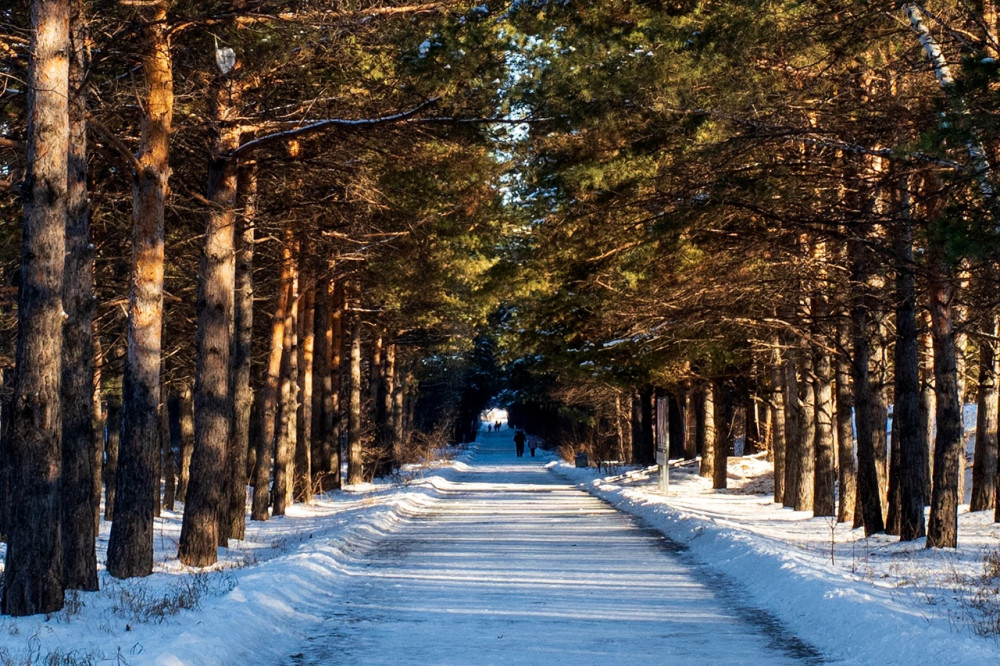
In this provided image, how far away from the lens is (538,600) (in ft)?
37.5

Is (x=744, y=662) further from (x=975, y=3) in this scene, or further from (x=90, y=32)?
(x=90, y=32)

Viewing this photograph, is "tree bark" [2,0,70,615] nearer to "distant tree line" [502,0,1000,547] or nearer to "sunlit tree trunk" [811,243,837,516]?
"distant tree line" [502,0,1000,547]

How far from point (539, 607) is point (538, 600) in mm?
463

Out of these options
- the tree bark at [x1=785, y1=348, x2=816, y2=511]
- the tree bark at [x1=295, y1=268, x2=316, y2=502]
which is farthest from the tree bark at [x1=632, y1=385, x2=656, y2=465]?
the tree bark at [x1=785, y1=348, x2=816, y2=511]

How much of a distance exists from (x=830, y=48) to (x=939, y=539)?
698 cm

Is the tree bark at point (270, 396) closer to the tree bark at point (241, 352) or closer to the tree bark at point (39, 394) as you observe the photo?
the tree bark at point (241, 352)

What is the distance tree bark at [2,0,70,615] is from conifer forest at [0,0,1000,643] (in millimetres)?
25

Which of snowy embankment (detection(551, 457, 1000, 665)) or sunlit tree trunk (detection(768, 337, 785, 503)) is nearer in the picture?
snowy embankment (detection(551, 457, 1000, 665))

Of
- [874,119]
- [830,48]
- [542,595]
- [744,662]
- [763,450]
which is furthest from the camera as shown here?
[763,450]

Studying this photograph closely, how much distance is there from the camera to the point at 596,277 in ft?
85.0

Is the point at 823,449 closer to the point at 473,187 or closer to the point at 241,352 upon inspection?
the point at 473,187

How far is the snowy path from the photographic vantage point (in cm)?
859

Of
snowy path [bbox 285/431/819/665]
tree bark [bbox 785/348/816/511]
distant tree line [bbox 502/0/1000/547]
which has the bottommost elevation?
snowy path [bbox 285/431/819/665]

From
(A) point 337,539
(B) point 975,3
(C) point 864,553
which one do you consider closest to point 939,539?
(C) point 864,553
